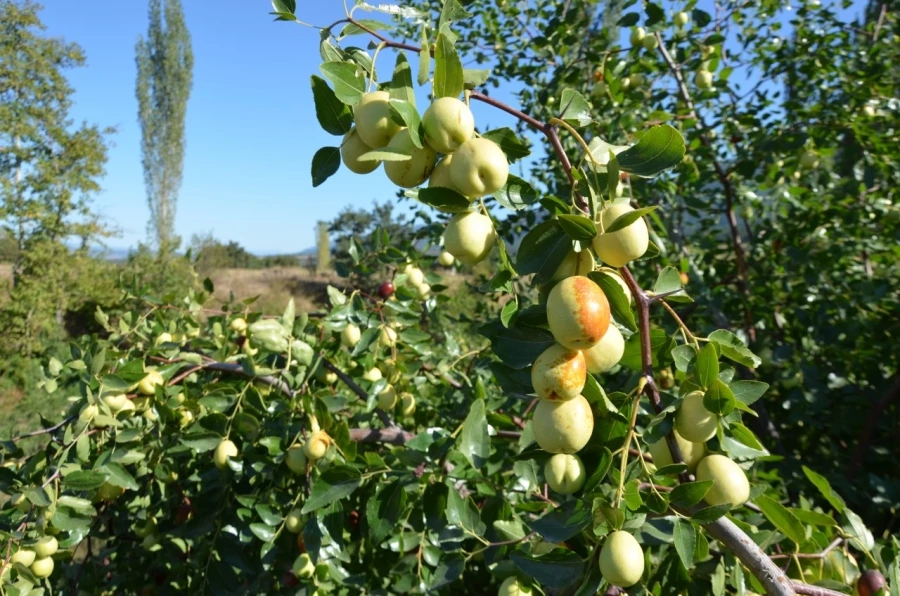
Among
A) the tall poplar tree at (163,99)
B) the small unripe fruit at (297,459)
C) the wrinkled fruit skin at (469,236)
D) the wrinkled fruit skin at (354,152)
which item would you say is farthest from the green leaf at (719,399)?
the tall poplar tree at (163,99)

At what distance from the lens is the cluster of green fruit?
678 mm

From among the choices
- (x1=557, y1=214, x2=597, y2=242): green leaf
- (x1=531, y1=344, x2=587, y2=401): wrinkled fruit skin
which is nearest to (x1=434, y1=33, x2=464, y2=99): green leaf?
(x1=557, y1=214, x2=597, y2=242): green leaf

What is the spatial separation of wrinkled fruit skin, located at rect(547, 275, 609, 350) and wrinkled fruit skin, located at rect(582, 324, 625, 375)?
0.10 meters

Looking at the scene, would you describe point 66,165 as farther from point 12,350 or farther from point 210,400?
point 210,400

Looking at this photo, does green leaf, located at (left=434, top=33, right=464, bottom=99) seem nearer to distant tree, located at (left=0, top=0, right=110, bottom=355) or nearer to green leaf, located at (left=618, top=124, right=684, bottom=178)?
green leaf, located at (left=618, top=124, right=684, bottom=178)

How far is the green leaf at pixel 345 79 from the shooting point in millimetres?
687

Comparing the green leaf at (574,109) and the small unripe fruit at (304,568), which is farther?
the small unripe fruit at (304,568)

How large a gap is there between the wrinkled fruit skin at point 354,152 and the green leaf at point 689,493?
0.61m

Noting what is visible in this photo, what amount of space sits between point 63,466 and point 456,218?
1.24 metres

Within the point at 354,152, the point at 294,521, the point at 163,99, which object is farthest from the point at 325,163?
the point at 163,99

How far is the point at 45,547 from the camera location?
4.45ft

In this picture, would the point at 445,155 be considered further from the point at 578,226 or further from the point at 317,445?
A: the point at 317,445

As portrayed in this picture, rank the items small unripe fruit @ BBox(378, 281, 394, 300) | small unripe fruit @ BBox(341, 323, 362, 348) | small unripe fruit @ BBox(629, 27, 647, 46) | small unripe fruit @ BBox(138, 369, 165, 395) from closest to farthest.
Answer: small unripe fruit @ BBox(138, 369, 165, 395)
small unripe fruit @ BBox(341, 323, 362, 348)
small unripe fruit @ BBox(378, 281, 394, 300)
small unripe fruit @ BBox(629, 27, 647, 46)

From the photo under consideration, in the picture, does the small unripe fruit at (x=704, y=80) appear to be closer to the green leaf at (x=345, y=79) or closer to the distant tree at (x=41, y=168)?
the green leaf at (x=345, y=79)
